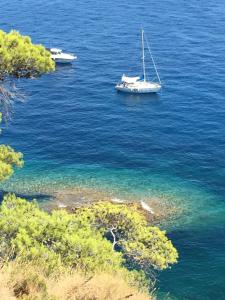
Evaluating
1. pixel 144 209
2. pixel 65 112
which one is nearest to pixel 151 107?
pixel 65 112

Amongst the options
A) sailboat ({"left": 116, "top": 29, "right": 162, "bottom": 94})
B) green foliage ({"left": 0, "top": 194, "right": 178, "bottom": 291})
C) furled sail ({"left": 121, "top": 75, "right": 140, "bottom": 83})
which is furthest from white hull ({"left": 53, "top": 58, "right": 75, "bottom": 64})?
green foliage ({"left": 0, "top": 194, "right": 178, "bottom": 291})

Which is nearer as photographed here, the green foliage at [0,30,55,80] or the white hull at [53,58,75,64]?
the green foliage at [0,30,55,80]

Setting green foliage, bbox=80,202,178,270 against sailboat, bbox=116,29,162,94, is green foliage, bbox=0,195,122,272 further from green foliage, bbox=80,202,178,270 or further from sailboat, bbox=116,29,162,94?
sailboat, bbox=116,29,162,94

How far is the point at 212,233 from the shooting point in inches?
2128

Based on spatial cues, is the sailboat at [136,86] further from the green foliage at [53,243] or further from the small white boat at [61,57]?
the green foliage at [53,243]

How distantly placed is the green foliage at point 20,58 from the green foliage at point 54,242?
794 centimetres

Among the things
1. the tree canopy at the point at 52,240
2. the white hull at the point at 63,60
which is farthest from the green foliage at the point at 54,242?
the white hull at the point at 63,60

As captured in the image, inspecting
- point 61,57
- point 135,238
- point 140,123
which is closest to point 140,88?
point 140,123

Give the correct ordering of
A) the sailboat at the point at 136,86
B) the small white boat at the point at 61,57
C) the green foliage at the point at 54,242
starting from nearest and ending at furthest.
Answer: the green foliage at the point at 54,242 → the sailboat at the point at 136,86 → the small white boat at the point at 61,57

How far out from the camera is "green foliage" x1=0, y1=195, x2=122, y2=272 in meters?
23.7

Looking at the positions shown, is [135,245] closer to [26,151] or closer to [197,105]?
[26,151]

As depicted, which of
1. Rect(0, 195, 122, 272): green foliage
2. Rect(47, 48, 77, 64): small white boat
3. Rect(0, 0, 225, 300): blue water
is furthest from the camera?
Rect(47, 48, 77, 64): small white boat

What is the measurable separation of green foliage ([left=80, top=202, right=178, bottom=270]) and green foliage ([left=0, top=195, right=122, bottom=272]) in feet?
21.4

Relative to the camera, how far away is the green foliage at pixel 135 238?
1346 inches
